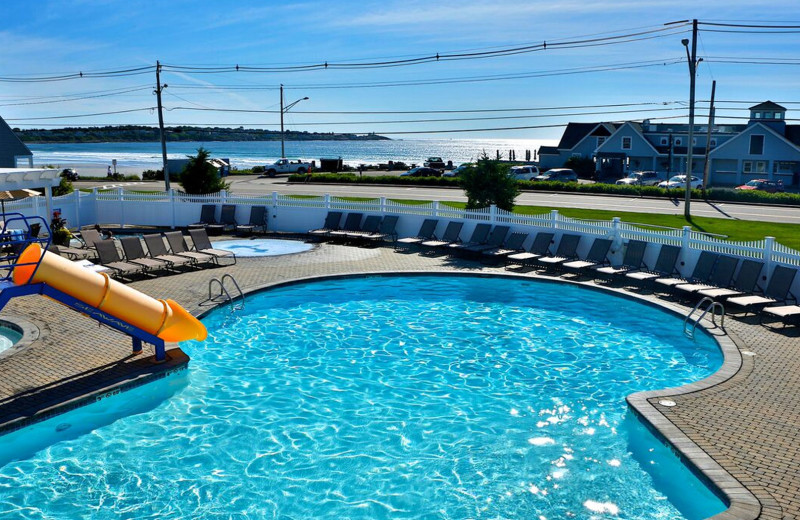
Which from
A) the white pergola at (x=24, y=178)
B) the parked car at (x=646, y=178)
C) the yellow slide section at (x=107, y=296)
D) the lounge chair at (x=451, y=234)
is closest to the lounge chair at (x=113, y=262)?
the white pergola at (x=24, y=178)

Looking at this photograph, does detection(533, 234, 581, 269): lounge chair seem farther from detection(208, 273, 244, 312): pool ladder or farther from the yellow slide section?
the yellow slide section

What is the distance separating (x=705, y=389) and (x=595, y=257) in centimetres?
918

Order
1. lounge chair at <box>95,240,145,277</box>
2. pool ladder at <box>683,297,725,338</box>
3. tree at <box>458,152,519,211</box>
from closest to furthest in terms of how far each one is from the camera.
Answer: pool ladder at <box>683,297,725,338</box> → lounge chair at <box>95,240,145,277</box> → tree at <box>458,152,519,211</box>

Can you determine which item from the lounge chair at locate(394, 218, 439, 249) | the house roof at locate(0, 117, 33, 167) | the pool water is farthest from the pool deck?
the house roof at locate(0, 117, 33, 167)

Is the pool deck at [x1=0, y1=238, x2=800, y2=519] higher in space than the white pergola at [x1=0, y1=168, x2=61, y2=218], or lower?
lower

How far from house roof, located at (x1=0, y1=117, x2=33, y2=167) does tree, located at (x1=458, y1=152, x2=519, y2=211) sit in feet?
99.6

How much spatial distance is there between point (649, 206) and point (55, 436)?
3301cm

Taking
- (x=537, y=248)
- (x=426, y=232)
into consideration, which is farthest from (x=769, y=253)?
(x=426, y=232)

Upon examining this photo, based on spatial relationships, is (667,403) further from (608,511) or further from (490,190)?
(490,190)

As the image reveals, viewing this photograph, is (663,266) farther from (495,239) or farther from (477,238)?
(477,238)

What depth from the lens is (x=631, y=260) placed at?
60.0 ft

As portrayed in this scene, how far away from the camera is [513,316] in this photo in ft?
50.5

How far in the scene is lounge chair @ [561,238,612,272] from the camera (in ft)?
61.0

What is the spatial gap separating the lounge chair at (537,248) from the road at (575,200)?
13.9 m
